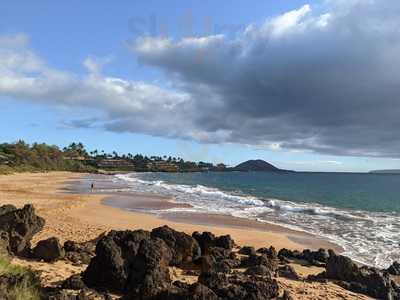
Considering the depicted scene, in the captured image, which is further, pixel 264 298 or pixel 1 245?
pixel 1 245

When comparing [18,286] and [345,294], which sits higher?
[18,286]

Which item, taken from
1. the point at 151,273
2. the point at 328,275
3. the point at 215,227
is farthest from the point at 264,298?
the point at 215,227

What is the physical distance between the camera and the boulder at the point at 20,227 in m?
12.4

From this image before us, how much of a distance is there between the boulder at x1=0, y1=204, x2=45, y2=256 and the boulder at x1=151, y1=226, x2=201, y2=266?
141 inches

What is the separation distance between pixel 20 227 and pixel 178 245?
4.55 m

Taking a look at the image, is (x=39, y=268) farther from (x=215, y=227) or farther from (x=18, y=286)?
(x=215, y=227)

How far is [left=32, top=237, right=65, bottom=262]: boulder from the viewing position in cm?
1223

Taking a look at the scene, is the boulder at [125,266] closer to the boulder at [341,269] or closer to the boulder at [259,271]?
the boulder at [259,271]

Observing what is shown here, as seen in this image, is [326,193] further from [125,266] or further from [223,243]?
[125,266]

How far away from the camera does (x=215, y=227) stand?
78.2ft

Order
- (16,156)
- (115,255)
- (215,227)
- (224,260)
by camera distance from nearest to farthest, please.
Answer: (115,255) < (224,260) < (215,227) < (16,156)

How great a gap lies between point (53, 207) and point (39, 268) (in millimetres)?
17905

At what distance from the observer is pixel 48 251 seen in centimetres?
1231

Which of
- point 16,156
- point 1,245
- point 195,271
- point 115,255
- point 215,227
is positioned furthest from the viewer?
point 16,156
